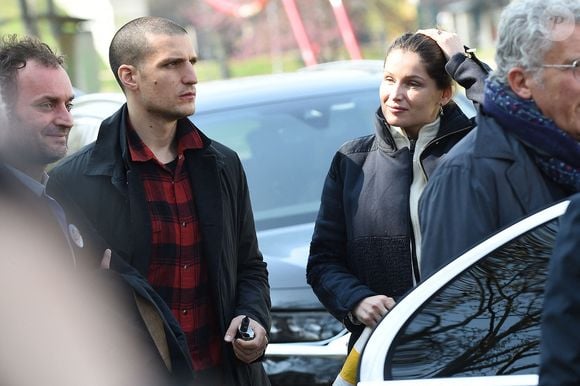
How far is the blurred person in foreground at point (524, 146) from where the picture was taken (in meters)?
3.12

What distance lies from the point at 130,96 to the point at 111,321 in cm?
113

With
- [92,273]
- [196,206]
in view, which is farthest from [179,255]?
[92,273]

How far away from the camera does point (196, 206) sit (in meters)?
4.12

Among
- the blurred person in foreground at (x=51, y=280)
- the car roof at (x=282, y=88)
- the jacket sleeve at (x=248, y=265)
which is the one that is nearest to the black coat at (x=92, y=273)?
the blurred person in foreground at (x=51, y=280)

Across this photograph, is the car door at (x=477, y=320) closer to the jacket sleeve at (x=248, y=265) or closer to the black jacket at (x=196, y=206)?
the black jacket at (x=196, y=206)

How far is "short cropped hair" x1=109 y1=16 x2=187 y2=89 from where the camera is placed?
14.1 feet

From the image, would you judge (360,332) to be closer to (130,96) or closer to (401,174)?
(401,174)

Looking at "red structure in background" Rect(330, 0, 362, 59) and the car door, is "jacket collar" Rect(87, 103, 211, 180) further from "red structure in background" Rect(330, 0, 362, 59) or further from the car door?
"red structure in background" Rect(330, 0, 362, 59)

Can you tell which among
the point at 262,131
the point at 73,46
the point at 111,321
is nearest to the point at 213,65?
the point at 73,46

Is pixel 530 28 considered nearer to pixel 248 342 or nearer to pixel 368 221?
pixel 368 221

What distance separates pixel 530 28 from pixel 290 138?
3351mm

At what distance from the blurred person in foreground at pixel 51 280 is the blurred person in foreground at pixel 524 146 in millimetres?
935

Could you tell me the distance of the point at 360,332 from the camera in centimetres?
407

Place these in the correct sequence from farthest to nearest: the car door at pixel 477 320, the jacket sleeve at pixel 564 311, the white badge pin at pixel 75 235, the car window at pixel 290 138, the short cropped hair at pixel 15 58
A: the car window at pixel 290 138 < the short cropped hair at pixel 15 58 < the white badge pin at pixel 75 235 < the car door at pixel 477 320 < the jacket sleeve at pixel 564 311
